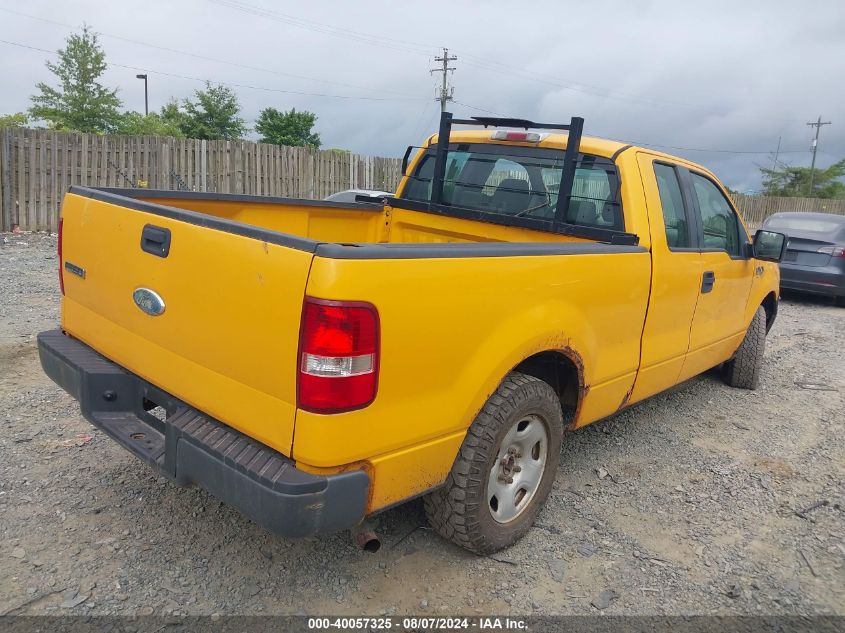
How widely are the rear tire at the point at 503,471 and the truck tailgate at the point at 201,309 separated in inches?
33.0

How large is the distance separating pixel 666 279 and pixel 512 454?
149cm

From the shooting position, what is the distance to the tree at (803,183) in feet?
176

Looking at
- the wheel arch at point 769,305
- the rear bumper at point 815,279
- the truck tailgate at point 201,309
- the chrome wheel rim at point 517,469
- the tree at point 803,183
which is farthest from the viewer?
the tree at point 803,183

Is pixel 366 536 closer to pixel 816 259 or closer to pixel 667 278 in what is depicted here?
pixel 667 278

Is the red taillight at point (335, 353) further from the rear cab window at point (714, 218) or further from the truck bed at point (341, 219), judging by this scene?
the rear cab window at point (714, 218)

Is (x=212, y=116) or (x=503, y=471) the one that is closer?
(x=503, y=471)

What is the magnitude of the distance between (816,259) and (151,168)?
11922mm

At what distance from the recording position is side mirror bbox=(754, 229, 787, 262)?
4930 mm

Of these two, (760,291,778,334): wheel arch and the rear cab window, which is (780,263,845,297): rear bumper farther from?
the rear cab window

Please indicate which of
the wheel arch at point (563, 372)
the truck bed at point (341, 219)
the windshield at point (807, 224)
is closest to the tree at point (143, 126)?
the windshield at point (807, 224)

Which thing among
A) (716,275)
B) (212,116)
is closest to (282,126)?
(212,116)

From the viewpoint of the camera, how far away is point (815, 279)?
1015 cm

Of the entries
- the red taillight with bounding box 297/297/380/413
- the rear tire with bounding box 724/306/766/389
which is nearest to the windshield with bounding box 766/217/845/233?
the rear tire with bounding box 724/306/766/389

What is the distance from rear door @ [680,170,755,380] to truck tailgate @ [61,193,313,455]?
3029 mm
